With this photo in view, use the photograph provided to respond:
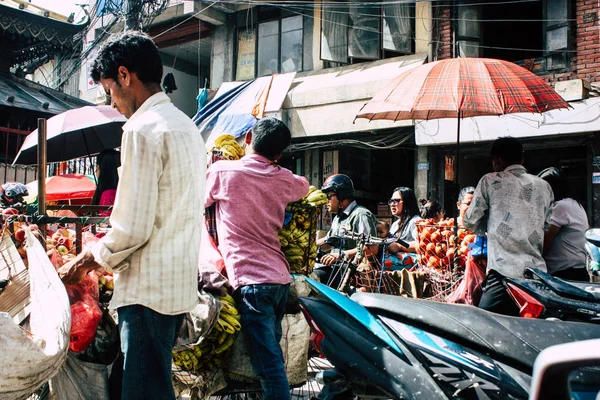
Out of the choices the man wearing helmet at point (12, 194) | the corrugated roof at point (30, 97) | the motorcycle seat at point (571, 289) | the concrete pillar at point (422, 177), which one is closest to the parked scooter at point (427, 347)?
the motorcycle seat at point (571, 289)

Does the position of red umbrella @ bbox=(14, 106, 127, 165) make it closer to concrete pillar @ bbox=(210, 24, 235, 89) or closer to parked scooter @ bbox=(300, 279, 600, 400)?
parked scooter @ bbox=(300, 279, 600, 400)

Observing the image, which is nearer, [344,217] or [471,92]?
[471,92]

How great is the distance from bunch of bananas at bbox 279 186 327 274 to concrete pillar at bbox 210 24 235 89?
13016 millimetres

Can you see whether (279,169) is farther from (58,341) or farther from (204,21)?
(204,21)

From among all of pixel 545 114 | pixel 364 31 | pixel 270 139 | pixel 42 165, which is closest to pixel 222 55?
pixel 364 31

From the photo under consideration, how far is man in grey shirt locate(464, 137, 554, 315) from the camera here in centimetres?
392

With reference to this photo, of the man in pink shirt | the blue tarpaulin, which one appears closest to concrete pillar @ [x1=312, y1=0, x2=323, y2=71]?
the blue tarpaulin

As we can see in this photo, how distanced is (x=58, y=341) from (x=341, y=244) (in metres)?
3.45

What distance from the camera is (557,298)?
283cm

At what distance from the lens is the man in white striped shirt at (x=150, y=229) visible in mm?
2252

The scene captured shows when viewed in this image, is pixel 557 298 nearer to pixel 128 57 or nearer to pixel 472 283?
pixel 472 283

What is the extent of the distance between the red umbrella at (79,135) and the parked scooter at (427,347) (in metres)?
6.14

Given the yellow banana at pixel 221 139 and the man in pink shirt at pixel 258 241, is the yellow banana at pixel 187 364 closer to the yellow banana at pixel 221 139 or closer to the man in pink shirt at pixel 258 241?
the man in pink shirt at pixel 258 241

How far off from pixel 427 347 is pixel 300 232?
1.58 metres
